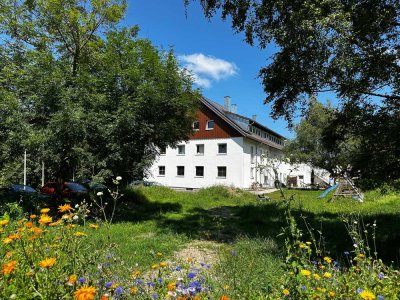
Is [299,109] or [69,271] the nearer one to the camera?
[69,271]

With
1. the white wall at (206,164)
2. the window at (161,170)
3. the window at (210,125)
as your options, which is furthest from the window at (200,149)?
the window at (161,170)

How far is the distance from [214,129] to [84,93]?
26.5m

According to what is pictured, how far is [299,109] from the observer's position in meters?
8.79

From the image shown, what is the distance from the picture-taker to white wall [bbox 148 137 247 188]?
35.6 metres

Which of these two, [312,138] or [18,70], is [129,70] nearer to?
[18,70]

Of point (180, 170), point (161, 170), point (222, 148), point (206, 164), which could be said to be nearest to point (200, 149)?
point (206, 164)

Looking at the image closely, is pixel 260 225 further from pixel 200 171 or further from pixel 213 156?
pixel 200 171

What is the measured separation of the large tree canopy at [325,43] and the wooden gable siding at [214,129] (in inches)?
1092

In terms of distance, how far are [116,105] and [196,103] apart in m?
4.24

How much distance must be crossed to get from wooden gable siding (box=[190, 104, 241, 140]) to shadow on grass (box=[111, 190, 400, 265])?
21.5 m

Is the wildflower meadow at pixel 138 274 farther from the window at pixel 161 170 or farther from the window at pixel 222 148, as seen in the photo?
the window at pixel 161 170

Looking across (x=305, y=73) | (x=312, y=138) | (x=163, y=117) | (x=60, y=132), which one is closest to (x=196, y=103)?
(x=163, y=117)

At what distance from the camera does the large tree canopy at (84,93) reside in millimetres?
10672

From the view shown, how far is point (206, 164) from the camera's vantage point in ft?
123
